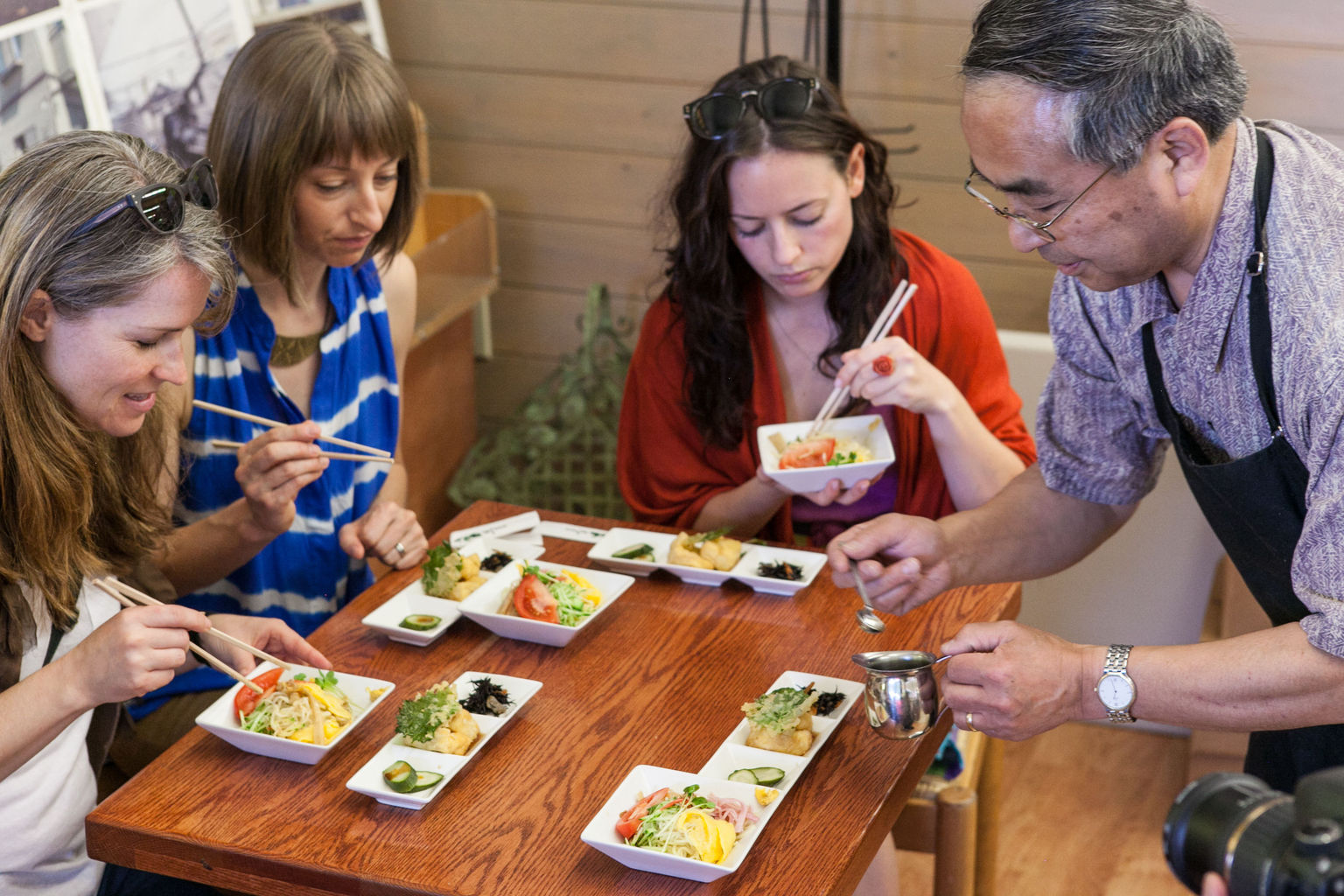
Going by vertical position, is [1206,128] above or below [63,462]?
above

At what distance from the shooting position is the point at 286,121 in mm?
1980

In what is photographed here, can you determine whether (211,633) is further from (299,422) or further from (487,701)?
(299,422)

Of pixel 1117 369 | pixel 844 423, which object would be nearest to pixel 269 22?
pixel 844 423

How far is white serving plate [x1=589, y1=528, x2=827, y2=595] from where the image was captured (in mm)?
1869

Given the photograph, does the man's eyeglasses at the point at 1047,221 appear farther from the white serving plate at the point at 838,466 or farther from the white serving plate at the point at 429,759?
the white serving plate at the point at 429,759

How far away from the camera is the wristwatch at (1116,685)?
4.61 ft

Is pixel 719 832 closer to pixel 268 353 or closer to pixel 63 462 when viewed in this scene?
pixel 63 462

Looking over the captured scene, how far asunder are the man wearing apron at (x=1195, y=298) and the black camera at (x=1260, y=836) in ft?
1.53

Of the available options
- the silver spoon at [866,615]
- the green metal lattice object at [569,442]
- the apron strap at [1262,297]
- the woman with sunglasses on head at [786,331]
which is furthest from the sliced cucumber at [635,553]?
the green metal lattice object at [569,442]

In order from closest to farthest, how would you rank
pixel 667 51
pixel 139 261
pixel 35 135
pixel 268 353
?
pixel 139 261 → pixel 268 353 → pixel 35 135 → pixel 667 51

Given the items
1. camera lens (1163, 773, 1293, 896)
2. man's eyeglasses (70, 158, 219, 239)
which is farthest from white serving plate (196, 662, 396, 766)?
camera lens (1163, 773, 1293, 896)

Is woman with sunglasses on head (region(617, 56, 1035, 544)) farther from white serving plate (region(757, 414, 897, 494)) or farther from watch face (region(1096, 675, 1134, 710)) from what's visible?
watch face (region(1096, 675, 1134, 710))

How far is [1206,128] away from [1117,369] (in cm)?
39

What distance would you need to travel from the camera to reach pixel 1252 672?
1.36 meters
